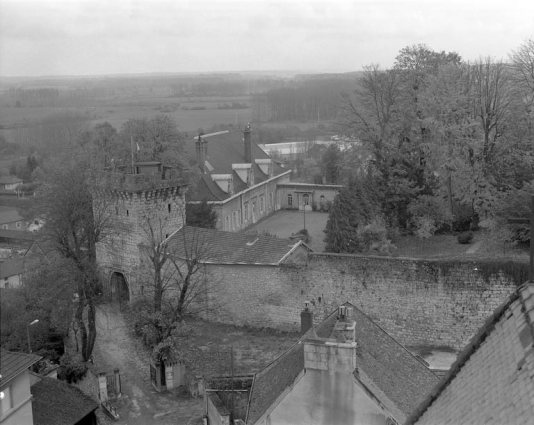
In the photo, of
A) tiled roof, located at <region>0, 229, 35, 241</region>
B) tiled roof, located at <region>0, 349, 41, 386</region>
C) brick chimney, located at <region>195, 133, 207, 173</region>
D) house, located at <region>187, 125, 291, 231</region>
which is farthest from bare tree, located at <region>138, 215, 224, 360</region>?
brick chimney, located at <region>195, 133, 207, 173</region>

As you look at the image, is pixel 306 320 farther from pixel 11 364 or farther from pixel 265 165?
pixel 265 165

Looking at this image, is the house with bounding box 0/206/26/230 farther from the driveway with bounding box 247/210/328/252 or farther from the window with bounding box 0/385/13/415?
the window with bounding box 0/385/13/415

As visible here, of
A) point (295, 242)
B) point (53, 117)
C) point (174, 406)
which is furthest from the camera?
point (53, 117)

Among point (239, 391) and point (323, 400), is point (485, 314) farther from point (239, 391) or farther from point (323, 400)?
point (323, 400)

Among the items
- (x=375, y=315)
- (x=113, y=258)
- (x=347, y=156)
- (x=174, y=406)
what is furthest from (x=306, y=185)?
(x=174, y=406)

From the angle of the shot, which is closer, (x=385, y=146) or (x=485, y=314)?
(x=485, y=314)

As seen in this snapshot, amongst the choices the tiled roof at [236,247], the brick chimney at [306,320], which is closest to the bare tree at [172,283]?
the tiled roof at [236,247]
